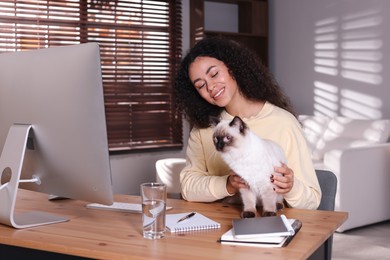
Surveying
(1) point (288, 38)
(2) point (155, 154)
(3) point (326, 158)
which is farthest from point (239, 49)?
(1) point (288, 38)

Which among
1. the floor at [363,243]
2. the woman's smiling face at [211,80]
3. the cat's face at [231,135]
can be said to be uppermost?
the woman's smiling face at [211,80]

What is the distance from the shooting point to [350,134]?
4801mm

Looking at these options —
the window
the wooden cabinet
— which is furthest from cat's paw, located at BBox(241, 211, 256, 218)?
the wooden cabinet

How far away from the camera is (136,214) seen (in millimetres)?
1712

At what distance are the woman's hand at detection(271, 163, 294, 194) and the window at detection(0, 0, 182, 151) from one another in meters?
3.72

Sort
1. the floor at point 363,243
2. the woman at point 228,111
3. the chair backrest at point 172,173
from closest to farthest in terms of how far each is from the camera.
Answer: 1. the woman at point 228,111
2. the floor at point 363,243
3. the chair backrest at point 172,173

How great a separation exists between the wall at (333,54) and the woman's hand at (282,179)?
12.0 ft

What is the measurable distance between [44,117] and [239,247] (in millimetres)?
636

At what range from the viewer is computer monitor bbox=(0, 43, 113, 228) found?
1.40m

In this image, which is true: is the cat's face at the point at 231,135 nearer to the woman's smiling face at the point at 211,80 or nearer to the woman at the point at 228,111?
the woman at the point at 228,111

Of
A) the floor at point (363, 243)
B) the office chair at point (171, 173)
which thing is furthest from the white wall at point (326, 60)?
the floor at point (363, 243)

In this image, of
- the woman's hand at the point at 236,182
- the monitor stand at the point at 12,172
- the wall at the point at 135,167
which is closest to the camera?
the monitor stand at the point at 12,172

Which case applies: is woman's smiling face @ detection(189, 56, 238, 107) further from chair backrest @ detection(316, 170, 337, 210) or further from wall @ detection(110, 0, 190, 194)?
wall @ detection(110, 0, 190, 194)

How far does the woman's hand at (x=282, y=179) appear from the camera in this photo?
1602 mm
